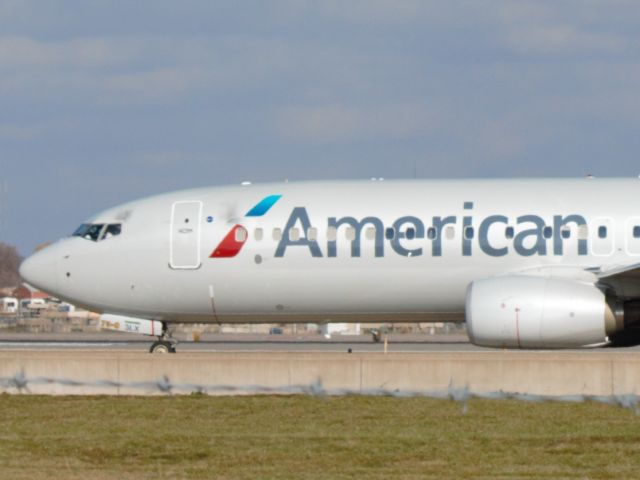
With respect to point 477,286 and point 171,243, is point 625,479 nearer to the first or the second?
point 477,286

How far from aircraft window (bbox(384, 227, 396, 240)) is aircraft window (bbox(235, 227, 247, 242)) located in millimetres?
2857

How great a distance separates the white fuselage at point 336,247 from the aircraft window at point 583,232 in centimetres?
3

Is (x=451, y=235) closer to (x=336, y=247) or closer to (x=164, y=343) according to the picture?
(x=336, y=247)

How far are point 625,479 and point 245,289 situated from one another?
1556 centimetres

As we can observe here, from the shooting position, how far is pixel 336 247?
26.3 metres

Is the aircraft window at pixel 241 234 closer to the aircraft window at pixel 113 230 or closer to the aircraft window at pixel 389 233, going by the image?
the aircraft window at pixel 113 230

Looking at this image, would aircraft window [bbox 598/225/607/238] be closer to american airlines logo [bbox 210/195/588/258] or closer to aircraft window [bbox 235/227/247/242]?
american airlines logo [bbox 210/195/588/258]

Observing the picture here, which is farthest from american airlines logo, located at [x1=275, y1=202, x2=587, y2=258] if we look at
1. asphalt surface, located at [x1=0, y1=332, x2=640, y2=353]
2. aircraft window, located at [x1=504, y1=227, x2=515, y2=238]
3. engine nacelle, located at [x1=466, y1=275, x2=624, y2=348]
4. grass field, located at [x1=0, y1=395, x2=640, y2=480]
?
grass field, located at [x1=0, y1=395, x2=640, y2=480]

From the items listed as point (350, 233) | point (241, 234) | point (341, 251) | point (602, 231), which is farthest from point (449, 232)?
point (241, 234)

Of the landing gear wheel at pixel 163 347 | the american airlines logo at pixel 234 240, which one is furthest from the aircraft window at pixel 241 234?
the landing gear wheel at pixel 163 347

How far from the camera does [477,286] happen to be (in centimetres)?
2419

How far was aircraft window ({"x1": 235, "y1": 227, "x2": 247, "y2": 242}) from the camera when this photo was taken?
2683cm

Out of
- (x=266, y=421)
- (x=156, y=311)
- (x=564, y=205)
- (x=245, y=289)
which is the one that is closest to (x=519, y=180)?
(x=564, y=205)

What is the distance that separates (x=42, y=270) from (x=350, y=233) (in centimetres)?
652
